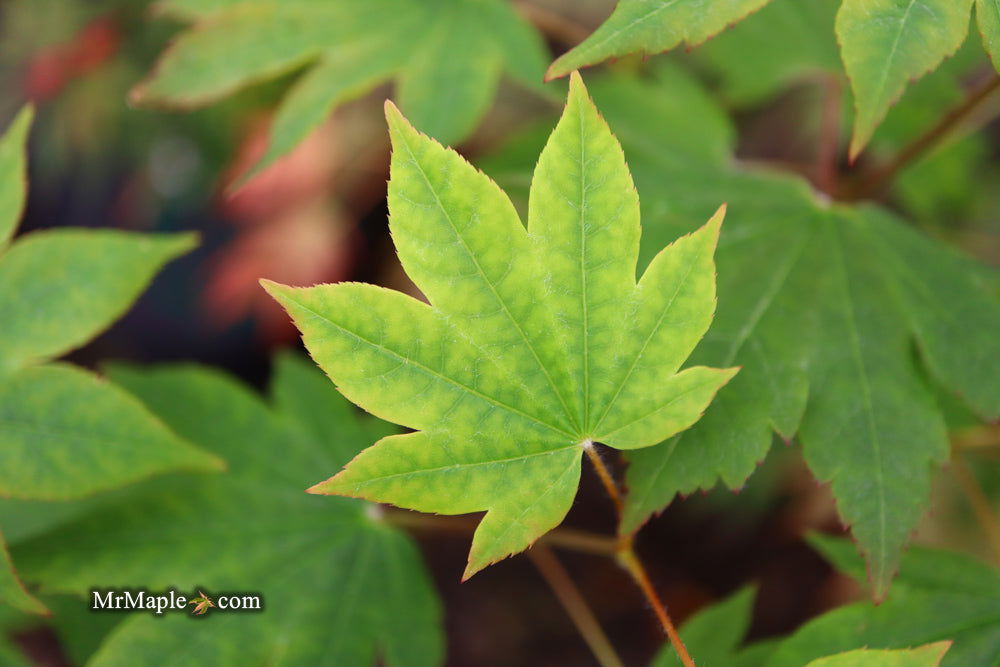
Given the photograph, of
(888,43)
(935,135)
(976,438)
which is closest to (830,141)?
Answer: (935,135)

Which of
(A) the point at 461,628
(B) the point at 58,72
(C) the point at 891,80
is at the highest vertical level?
(B) the point at 58,72

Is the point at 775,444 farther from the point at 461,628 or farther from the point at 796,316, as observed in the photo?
the point at 461,628

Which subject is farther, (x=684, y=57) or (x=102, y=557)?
(x=684, y=57)

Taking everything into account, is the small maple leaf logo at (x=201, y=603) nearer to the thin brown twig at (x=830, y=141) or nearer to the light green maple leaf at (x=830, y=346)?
the light green maple leaf at (x=830, y=346)

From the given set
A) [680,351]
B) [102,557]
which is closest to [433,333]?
[680,351]

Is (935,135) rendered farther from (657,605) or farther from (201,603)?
(201,603)

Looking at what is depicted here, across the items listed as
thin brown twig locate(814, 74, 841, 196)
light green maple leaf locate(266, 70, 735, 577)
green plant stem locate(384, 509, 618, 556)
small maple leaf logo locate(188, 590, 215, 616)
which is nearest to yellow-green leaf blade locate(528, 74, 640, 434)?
light green maple leaf locate(266, 70, 735, 577)

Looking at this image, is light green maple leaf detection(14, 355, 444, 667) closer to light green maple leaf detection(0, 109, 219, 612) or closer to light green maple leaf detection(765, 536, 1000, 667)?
light green maple leaf detection(0, 109, 219, 612)
